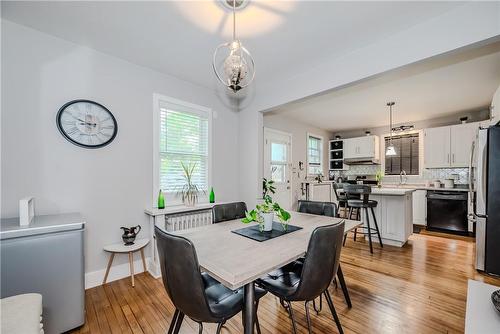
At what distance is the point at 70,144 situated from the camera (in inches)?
89.7

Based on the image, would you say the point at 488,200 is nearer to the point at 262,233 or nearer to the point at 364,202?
the point at 364,202

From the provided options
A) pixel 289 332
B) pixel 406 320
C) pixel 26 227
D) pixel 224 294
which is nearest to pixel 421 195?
pixel 406 320

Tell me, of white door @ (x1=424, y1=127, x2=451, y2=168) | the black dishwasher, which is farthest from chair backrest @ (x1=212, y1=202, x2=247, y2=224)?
white door @ (x1=424, y1=127, x2=451, y2=168)

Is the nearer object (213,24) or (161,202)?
(213,24)

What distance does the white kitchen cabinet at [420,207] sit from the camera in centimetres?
472

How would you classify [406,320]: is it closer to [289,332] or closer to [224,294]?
[289,332]

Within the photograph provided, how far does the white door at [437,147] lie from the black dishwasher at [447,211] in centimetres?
75

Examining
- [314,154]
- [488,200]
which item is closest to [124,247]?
[488,200]

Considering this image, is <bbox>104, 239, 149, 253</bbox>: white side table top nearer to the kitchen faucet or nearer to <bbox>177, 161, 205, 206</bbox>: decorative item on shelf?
<bbox>177, 161, 205, 206</bbox>: decorative item on shelf

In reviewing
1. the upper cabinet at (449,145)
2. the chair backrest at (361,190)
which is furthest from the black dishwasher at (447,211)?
the chair backrest at (361,190)

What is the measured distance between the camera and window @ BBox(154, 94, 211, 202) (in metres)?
2.96

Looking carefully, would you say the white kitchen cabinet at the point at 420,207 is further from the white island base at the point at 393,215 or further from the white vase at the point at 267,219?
the white vase at the point at 267,219

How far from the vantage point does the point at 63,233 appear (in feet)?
5.42

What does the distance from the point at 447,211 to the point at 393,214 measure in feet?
6.04
